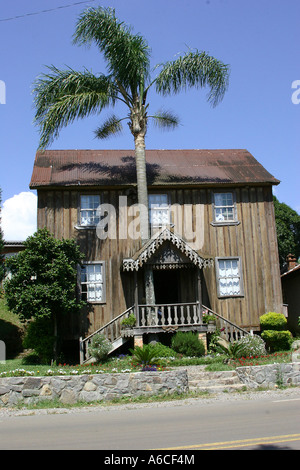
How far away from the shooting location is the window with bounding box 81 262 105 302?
63.5 feet

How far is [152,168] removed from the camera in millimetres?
21844

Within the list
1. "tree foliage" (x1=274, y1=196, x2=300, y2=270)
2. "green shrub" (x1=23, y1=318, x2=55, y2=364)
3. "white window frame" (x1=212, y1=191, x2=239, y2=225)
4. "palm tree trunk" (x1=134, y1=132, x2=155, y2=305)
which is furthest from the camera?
"tree foliage" (x1=274, y1=196, x2=300, y2=270)

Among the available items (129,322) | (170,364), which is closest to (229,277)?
(129,322)

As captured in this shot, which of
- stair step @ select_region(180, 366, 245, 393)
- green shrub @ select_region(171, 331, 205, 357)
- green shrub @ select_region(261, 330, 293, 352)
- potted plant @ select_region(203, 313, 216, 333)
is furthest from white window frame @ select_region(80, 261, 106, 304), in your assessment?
green shrub @ select_region(261, 330, 293, 352)

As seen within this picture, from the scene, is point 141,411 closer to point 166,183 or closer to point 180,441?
point 180,441

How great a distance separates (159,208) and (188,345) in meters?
6.25

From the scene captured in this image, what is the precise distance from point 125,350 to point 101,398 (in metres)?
7.59

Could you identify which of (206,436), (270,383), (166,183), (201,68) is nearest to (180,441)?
(206,436)

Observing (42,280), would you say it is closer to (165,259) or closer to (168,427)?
(165,259)

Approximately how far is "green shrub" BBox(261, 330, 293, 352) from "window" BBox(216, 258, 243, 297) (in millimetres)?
2172

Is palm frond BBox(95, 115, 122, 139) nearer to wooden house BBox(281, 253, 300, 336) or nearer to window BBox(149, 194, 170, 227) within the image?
window BBox(149, 194, 170, 227)

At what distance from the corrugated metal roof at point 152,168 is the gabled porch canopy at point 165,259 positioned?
283 centimetres

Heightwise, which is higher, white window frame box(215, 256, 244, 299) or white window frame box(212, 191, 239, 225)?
white window frame box(212, 191, 239, 225)

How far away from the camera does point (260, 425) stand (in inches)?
326
